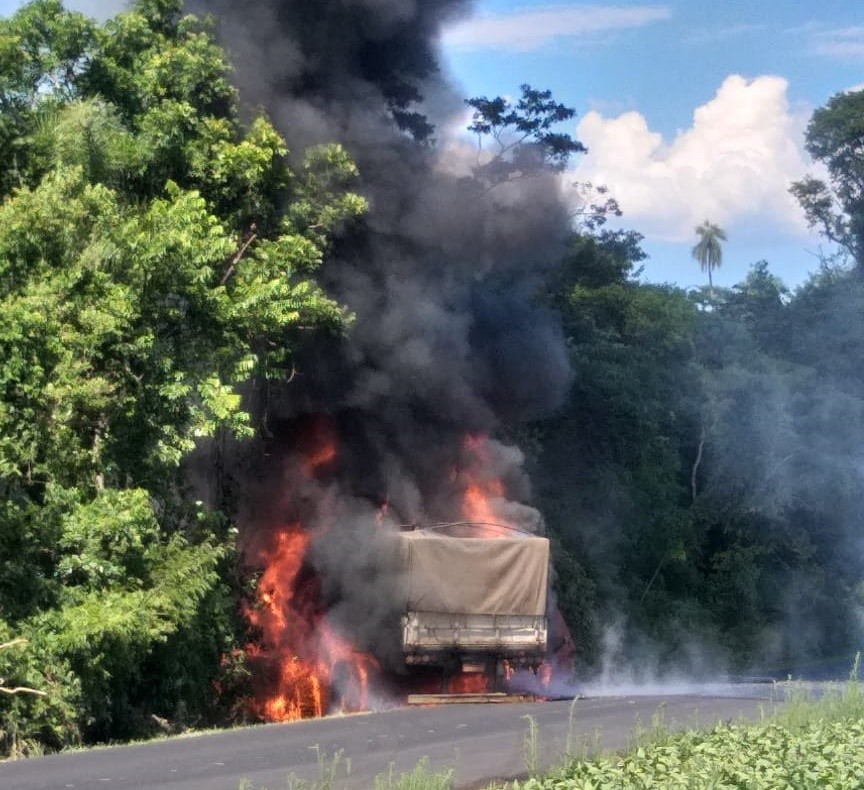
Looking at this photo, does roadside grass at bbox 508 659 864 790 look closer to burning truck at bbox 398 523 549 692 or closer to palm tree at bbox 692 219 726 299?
burning truck at bbox 398 523 549 692

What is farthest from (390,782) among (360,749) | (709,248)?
(709,248)

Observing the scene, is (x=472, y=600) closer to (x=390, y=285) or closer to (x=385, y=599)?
(x=385, y=599)

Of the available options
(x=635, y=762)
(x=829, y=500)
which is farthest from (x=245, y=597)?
(x=829, y=500)

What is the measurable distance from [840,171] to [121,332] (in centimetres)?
4024

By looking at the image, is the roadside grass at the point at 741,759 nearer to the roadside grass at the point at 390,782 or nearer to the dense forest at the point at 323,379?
the roadside grass at the point at 390,782

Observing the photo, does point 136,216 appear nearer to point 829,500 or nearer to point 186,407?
point 186,407

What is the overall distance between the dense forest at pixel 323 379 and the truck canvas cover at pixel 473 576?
8.38 ft

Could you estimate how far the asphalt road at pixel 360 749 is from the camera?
397 inches

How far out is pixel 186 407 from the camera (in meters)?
16.4

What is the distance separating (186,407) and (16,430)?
222cm

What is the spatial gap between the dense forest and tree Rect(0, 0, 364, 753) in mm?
40

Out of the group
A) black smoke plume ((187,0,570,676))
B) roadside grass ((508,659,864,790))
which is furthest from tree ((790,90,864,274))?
roadside grass ((508,659,864,790))

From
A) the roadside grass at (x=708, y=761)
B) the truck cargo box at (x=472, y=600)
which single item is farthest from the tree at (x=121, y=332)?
the roadside grass at (x=708, y=761)

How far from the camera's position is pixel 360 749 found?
38.8 ft
